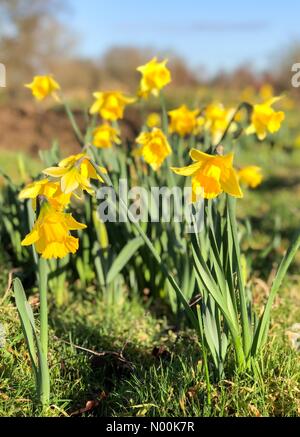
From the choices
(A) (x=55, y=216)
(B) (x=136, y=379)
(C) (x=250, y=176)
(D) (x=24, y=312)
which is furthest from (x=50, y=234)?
(C) (x=250, y=176)

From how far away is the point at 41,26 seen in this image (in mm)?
15234

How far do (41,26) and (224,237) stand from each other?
48.5ft

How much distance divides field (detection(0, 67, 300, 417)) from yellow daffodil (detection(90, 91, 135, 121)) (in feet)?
0.44

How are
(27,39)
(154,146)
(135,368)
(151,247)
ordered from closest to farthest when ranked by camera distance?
(151,247) < (135,368) < (154,146) < (27,39)

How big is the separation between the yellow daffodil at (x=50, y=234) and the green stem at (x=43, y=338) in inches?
2.8

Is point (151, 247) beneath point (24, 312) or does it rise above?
above

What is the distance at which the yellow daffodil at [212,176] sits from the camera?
5.06 ft

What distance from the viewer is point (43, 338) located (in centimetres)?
168

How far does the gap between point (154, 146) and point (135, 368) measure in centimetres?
92

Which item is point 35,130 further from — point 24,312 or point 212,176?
point 212,176

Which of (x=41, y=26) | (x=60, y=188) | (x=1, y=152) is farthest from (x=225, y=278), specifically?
(x=41, y=26)

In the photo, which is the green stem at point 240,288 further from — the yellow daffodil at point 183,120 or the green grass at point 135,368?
the yellow daffodil at point 183,120

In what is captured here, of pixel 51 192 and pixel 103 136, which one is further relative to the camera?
pixel 103 136

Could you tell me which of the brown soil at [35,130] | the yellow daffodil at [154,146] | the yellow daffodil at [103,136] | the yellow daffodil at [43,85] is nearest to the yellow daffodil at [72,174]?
the yellow daffodil at [154,146]
